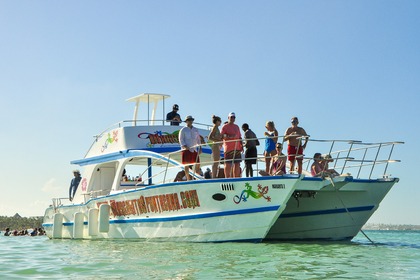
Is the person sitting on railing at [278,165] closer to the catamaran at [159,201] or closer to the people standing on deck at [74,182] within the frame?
the catamaran at [159,201]

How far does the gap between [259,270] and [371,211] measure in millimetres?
7580

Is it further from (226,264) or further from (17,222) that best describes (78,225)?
(17,222)

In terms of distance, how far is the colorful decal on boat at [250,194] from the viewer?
12.5 meters

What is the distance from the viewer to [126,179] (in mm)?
19875

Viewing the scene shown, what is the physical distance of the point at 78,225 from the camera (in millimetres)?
18000

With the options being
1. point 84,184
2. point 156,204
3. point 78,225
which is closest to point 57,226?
point 84,184

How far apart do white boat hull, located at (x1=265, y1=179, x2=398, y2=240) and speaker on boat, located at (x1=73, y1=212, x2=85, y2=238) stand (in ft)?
22.1

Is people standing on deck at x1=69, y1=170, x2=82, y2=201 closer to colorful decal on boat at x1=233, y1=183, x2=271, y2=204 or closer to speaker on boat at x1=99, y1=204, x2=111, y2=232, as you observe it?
speaker on boat at x1=99, y1=204, x2=111, y2=232

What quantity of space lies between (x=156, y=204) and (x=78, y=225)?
4.72 meters

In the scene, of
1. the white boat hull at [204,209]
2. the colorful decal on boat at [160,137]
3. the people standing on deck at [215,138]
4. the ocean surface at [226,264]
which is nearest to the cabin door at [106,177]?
the colorful decal on boat at [160,137]

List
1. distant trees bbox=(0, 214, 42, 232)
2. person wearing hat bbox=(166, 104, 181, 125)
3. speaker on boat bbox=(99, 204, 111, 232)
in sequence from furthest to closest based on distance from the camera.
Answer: distant trees bbox=(0, 214, 42, 232)
person wearing hat bbox=(166, 104, 181, 125)
speaker on boat bbox=(99, 204, 111, 232)

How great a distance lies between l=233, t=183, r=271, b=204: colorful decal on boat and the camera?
12.5 m

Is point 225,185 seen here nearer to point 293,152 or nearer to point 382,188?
point 293,152

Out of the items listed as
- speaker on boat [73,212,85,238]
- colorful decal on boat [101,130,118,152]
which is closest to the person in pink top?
colorful decal on boat [101,130,118,152]
